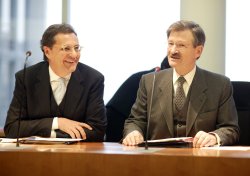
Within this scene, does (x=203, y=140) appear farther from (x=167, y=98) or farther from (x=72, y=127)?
(x=72, y=127)

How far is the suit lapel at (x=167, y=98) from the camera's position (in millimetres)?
3113

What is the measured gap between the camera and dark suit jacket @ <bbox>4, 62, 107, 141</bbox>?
323cm

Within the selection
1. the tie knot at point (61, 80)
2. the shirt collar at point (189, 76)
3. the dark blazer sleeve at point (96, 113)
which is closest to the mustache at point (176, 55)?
the shirt collar at point (189, 76)

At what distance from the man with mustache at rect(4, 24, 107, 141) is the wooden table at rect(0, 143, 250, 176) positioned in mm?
842

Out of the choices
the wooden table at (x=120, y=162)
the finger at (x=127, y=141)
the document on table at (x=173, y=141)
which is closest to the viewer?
the wooden table at (x=120, y=162)

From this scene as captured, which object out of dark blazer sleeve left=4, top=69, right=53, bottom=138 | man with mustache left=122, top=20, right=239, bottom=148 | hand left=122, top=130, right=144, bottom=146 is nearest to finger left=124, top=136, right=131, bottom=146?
hand left=122, top=130, right=144, bottom=146

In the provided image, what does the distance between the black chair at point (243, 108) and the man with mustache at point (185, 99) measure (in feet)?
1.14

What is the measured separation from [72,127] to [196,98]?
0.80 m

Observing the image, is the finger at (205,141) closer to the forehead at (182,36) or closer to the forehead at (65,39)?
the forehead at (182,36)

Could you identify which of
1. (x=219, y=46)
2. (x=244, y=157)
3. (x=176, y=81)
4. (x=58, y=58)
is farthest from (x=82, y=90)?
(x=219, y=46)

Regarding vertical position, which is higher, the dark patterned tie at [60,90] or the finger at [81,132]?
the dark patterned tie at [60,90]

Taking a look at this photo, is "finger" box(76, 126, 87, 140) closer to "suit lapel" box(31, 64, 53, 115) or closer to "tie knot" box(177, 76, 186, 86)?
"suit lapel" box(31, 64, 53, 115)

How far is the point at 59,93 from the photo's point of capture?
132 inches

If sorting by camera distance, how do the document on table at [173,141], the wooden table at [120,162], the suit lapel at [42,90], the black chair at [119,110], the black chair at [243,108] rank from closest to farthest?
the wooden table at [120,162] < the document on table at [173,141] < the suit lapel at [42,90] < the black chair at [243,108] < the black chair at [119,110]
